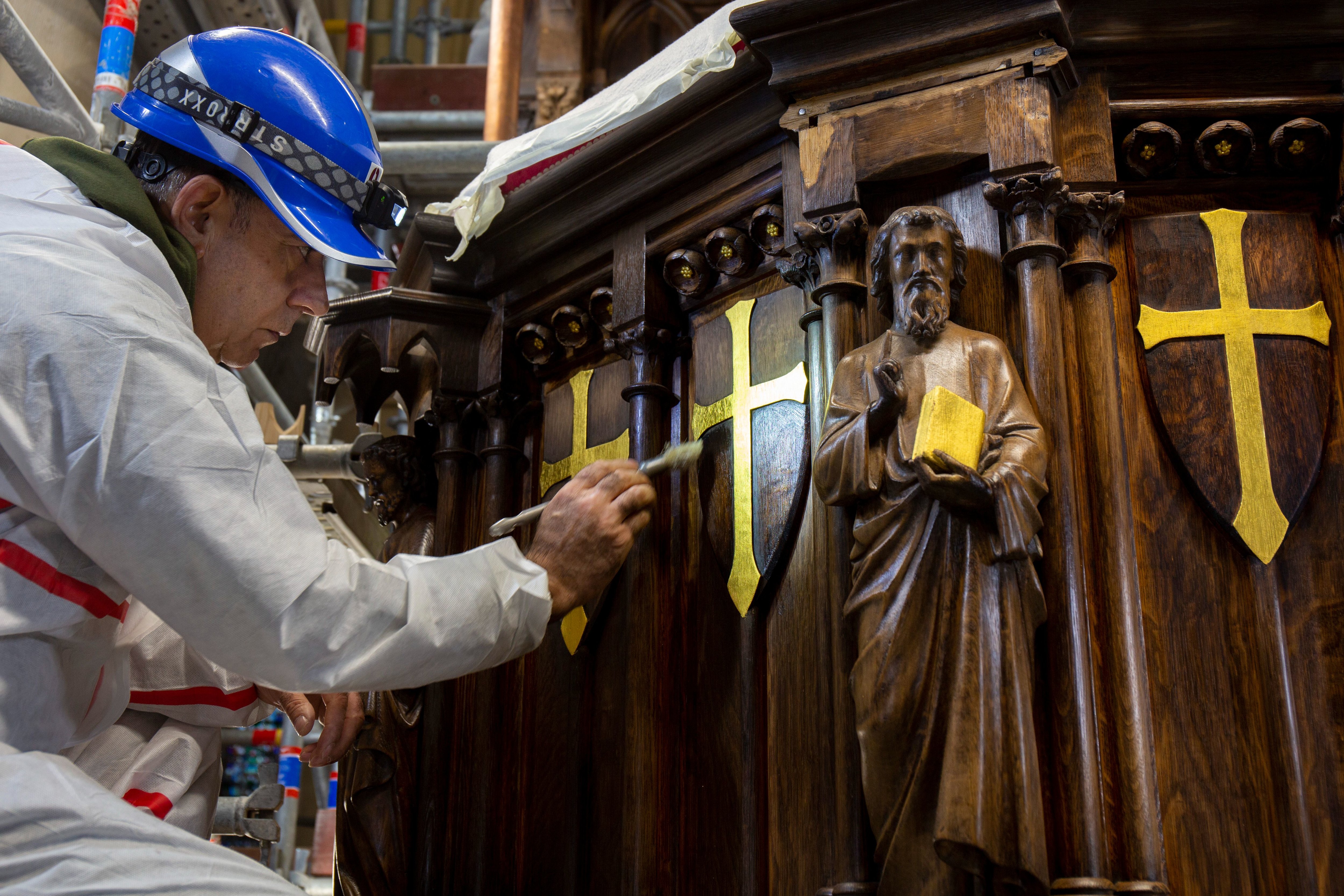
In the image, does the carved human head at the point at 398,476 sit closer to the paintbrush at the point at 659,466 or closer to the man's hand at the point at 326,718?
the paintbrush at the point at 659,466

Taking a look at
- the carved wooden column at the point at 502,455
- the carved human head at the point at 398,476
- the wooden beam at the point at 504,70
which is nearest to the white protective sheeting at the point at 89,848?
the carved wooden column at the point at 502,455

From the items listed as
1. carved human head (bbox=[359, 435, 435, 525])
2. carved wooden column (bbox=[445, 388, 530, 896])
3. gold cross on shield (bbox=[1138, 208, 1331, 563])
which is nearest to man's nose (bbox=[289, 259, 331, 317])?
carved wooden column (bbox=[445, 388, 530, 896])

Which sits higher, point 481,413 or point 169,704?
point 481,413

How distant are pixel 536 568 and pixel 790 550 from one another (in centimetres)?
143

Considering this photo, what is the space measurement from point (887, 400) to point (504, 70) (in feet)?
15.0

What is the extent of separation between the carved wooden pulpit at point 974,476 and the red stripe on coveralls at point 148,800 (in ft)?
4.74

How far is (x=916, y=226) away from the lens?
2.97 meters

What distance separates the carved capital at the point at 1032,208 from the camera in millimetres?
2963

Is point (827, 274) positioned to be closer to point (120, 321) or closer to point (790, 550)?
point (790, 550)

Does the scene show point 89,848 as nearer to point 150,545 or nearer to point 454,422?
point 150,545

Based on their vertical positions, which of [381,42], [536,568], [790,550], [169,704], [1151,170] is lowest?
[169,704]

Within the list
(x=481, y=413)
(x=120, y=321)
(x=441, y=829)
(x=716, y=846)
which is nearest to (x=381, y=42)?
(x=481, y=413)

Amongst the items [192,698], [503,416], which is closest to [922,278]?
[192,698]

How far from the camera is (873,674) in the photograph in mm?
2666
